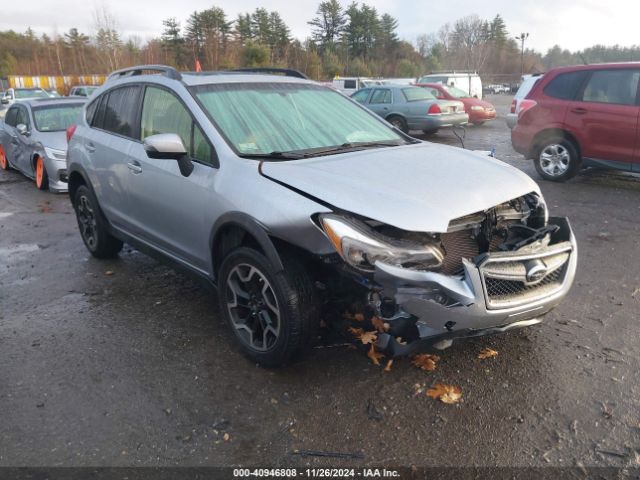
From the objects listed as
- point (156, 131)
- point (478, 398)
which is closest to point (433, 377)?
point (478, 398)

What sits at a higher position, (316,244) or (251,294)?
(316,244)

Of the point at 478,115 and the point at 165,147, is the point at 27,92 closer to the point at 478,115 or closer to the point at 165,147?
the point at 478,115

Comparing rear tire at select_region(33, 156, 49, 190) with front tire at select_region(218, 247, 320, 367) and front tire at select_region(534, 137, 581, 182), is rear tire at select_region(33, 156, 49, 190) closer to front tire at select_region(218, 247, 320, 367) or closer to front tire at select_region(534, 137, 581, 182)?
front tire at select_region(218, 247, 320, 367)

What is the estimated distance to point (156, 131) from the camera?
13.5ft

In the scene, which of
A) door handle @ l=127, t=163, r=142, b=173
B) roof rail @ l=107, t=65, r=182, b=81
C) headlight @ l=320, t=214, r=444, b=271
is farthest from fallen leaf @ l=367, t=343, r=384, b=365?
roof rail @ l=107, t=65, r=182, b=81

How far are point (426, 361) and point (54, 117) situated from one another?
9.04 m

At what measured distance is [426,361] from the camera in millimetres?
3291

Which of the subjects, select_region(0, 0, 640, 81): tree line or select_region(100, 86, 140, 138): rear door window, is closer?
select_region(100, 86, 140, 138): rear door window

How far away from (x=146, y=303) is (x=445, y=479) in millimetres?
2892

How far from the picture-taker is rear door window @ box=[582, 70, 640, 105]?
7555mm

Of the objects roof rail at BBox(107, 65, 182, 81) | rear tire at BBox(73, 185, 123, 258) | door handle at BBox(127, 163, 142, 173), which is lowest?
rear tire at BBox(73, 185, 123, 258)

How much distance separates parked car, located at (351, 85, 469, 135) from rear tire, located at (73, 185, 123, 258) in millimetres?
10243

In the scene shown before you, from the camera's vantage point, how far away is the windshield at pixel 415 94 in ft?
50.0

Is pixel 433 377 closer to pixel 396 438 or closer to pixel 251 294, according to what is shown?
pixel 396 438
